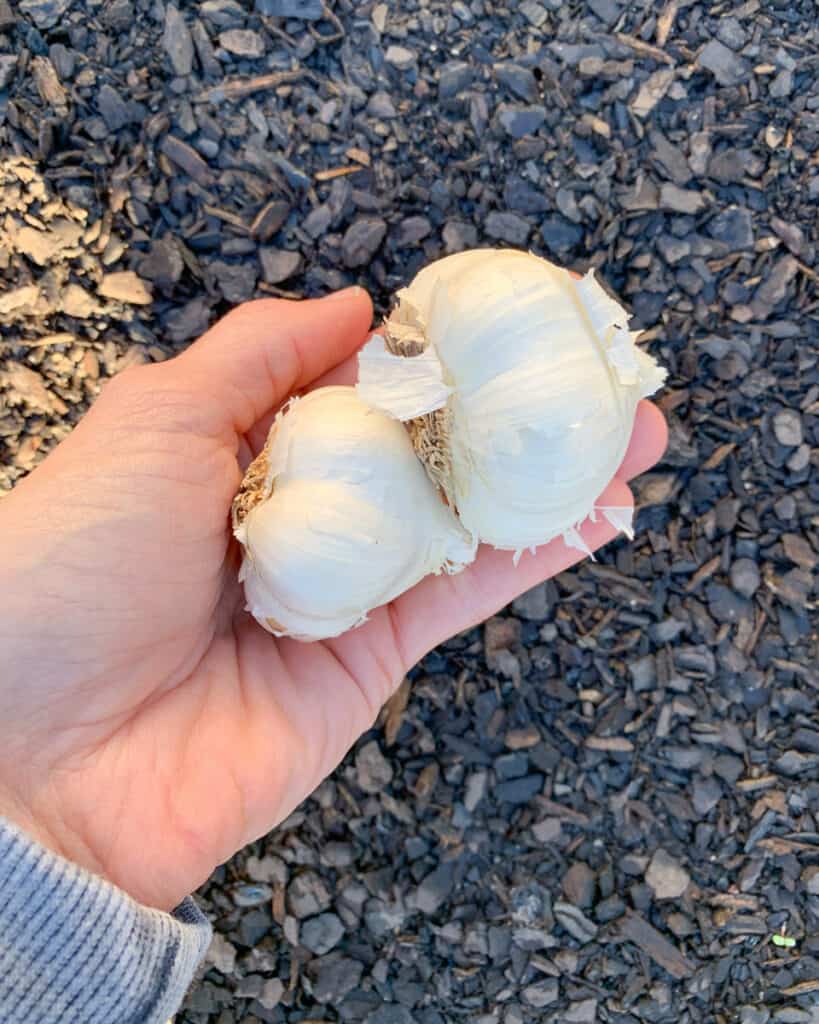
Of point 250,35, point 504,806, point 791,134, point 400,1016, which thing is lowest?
point 400,1016

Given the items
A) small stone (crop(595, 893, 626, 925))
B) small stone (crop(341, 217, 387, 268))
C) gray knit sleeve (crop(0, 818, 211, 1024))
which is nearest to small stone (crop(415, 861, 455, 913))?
small stone (crop(595, 893, 626, 925))

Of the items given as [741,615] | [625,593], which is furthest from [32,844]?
[741,615]

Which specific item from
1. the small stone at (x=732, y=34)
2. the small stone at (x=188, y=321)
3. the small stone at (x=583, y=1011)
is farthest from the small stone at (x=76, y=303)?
the small stone at (x=583, y=1011)

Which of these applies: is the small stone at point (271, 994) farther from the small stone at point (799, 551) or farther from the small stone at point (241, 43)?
the small stone at point (241, 43)

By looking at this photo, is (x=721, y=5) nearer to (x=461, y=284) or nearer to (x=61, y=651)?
(x=461, y=284)

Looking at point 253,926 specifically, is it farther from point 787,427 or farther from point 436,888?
point 787,427

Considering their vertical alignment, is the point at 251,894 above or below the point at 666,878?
above

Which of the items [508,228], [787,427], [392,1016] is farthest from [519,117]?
[392,1016]
